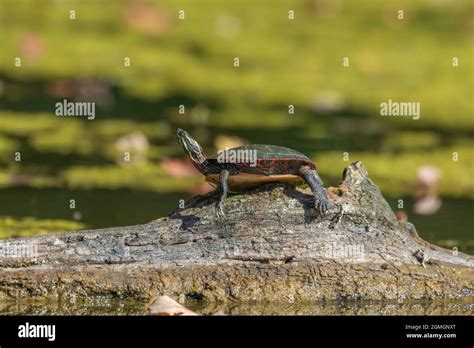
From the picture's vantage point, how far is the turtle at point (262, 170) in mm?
4359

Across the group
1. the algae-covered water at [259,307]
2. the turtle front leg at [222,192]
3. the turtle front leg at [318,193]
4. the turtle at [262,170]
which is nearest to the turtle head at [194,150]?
the turtle at [262,170]

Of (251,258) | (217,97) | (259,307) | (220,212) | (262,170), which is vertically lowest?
(259,307)

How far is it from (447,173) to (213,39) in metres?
4.57

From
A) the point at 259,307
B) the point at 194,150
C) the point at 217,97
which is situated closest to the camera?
the point at 259,307

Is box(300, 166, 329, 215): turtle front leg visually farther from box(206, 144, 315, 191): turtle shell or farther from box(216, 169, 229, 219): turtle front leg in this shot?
box(216, 169, 229, 219): turtle front leg

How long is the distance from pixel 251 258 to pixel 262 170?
355 mm

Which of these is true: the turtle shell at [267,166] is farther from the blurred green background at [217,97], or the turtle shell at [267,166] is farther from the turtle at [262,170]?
the blurred green background at [217,97]

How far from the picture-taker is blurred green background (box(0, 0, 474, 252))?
21.5ft

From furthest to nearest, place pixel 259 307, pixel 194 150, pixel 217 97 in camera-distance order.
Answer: pixel 217 97 → pixel 194 150 → pixel 259 307

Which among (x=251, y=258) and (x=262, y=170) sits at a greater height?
(x=262, y=170)

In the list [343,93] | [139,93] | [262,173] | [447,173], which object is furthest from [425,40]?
[262,173]

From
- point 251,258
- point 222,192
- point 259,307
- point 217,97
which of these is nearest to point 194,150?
point 222,192

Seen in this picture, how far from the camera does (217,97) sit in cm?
998

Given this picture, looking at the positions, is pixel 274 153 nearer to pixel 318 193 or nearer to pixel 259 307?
pixel 318 193
